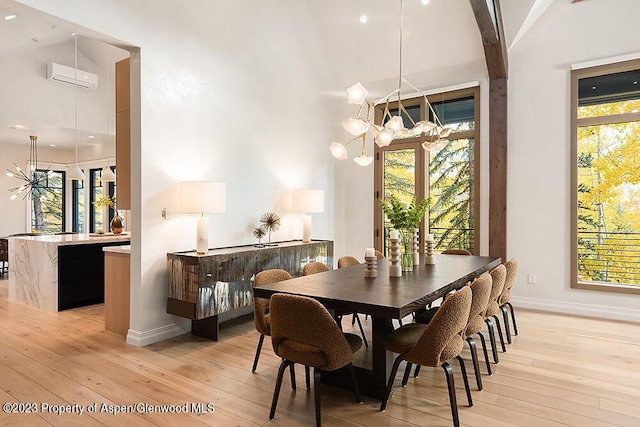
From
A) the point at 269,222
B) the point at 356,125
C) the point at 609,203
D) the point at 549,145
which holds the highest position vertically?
the point at 549,145

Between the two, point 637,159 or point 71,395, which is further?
point 637,159

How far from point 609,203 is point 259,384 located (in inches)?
185

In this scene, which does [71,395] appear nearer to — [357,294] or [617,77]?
[357,294]

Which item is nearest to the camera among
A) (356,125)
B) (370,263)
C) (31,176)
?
(370,263)

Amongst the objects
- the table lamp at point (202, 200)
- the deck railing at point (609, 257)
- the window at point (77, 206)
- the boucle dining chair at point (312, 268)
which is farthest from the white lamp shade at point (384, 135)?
the window at point (77, 206)

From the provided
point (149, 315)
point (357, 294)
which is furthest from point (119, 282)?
point (357, 294)

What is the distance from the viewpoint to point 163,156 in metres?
3.84

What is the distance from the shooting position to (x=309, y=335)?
83.8 inches

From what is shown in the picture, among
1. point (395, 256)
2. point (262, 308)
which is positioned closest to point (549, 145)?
point (395, 256)

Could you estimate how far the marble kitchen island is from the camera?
16.0 ft

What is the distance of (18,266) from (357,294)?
5.33 meters

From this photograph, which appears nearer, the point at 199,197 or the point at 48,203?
the point at 199,197

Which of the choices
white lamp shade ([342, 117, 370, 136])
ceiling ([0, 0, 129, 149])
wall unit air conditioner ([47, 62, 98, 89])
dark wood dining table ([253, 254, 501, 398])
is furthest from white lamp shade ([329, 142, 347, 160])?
wall unit air conditioner ([47, 62, 98, 89])

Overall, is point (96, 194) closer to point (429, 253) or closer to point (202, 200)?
point (202, 200)
